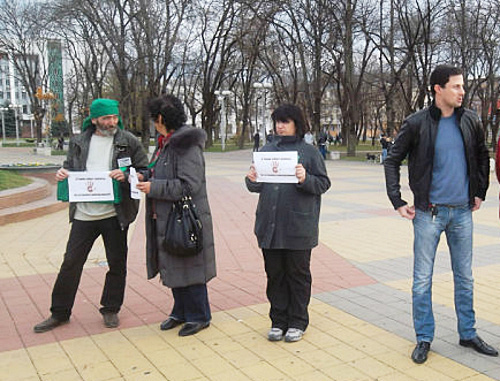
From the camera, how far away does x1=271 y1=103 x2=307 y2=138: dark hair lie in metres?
4.02

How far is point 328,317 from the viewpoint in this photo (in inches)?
184

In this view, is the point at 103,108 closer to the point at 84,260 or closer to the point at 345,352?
the point at 84,260

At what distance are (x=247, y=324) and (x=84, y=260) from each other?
1440 millimetres

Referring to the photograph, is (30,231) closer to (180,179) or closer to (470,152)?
(180,179)

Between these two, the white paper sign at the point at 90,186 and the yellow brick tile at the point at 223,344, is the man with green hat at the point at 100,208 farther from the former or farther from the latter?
the yellow brick tile at the point at 223,344

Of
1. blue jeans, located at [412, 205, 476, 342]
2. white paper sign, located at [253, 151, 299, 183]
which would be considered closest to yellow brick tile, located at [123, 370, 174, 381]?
white paper sign, located at [253, 151, 299, 183]

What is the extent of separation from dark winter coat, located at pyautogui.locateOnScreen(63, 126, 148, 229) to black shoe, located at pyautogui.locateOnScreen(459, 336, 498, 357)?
2711 millimetres

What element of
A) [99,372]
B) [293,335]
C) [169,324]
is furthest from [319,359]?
[99,372]

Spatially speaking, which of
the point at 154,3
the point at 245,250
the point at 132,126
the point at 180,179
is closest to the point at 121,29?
the point at 154,3

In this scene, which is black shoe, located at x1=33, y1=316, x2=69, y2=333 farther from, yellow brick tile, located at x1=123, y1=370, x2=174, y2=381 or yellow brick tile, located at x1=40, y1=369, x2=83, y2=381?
yellow brick tile, located at x1=123, y1=370, x2=174, y2=381

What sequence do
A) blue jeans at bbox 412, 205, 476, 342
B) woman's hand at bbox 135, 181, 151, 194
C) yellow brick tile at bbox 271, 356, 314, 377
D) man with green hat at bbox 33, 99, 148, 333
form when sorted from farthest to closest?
man with green hat at bbox 33, 99, 148, 333 → woman's hand at bbox 135, 181, 151, 194 → blue jeans at bbox 412, 205, 476, 342 → yellow brick tile at bbox 271, 356, 314, 377

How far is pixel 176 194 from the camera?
12.9 feet

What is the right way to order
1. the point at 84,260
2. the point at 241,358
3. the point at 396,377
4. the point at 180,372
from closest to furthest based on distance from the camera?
the point at 396,377 → the point at 180,372 → the point at 241,358 → the point at 84,260

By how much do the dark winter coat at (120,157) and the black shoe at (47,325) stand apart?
84 cm
